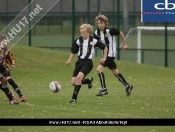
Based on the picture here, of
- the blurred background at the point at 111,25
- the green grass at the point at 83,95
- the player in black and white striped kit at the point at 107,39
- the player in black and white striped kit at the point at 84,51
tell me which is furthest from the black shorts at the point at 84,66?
the blurred background at the point at 111,25

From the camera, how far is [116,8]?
29.3m

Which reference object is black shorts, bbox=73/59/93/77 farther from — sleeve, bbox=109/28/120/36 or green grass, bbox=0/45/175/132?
sleeve, bbox=109/28/120/36

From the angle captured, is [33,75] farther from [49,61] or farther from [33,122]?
[33,122]

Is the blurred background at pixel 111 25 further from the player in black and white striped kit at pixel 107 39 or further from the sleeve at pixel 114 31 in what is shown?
the sleeve at pixel 114 31

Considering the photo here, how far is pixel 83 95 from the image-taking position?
53.0 ft

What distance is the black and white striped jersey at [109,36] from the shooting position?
625 inches

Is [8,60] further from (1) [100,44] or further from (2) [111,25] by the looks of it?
(2) [111,25]

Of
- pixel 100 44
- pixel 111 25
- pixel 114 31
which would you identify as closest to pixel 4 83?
pixel 100 44

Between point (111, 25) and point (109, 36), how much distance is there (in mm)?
13514

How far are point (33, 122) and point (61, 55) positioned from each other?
62.5ft

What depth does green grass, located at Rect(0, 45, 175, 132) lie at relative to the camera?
1204cm

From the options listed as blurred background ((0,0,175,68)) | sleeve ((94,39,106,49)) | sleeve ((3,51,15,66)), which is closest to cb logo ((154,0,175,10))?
blurred background ((0,0,175,68))

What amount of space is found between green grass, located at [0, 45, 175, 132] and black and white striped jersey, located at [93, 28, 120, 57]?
1.20 metres
